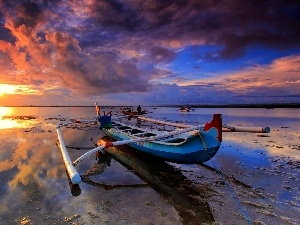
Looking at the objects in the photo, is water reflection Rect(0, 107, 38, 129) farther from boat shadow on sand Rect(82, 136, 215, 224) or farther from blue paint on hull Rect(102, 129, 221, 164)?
blue paint on hull Rect(102, 129, 221, 164)

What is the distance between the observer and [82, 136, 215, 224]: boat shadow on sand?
6430mm

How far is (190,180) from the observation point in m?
9.11

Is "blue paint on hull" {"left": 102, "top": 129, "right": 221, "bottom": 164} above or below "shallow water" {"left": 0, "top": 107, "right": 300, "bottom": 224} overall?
above

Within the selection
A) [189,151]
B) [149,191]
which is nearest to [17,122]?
[149,191]

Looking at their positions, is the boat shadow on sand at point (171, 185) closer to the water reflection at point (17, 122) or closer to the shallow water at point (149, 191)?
the shallow water at point (149, 191)

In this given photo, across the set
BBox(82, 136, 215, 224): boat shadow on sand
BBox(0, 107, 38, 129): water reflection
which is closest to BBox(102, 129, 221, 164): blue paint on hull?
BBox(82, 136, 215, 224): boat shadow on sand

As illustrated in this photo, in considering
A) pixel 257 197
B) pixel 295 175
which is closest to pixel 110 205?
pixel 257 197

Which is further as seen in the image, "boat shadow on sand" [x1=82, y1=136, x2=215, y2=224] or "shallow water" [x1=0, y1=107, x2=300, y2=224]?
"boat shadow on sand" [x1=82, y1=136, x2=215, y2=224]

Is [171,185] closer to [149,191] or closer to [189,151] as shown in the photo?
[149,191]

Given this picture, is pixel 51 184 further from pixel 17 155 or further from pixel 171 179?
pixel 17 155

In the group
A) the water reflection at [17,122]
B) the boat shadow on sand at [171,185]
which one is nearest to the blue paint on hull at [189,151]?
the boat shadow on sand at [171,185]

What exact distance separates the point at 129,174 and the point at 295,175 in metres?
7.29

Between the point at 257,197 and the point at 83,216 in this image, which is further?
the point at 257,197

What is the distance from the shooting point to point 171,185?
8617 mm
